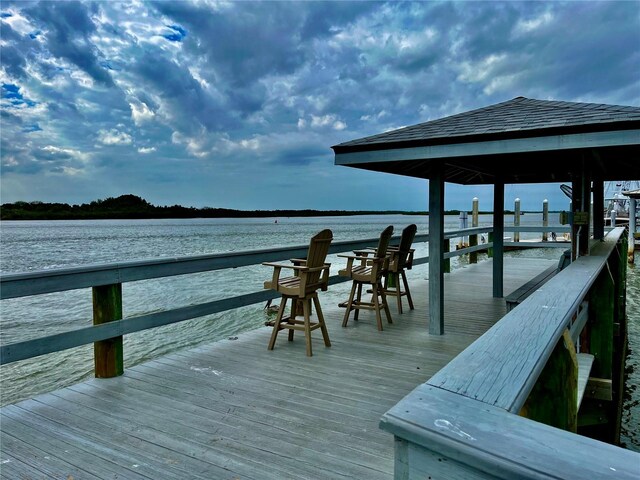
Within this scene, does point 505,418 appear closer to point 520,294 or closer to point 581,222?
point 520,294

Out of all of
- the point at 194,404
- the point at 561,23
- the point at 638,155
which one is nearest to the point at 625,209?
the point at 561,23

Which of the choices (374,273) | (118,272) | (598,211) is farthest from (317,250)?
(598,211)

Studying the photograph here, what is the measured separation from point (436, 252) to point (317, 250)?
4.78 feet

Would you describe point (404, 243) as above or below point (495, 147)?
below

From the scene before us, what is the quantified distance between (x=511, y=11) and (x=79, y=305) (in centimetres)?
1261

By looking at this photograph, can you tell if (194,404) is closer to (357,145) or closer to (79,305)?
(357,145)

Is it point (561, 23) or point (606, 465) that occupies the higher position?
point (561, 23)

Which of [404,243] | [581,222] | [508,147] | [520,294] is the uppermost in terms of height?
[508,147]

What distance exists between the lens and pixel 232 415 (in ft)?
9.07

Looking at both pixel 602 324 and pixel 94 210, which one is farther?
pixel 94 210

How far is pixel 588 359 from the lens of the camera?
341 cm

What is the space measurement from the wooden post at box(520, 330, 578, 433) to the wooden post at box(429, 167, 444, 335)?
10.5 feet

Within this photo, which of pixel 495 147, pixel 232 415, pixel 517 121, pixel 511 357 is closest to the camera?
pixel 511 357

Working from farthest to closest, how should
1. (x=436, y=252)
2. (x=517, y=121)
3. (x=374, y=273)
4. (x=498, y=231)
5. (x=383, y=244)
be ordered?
(x=498, y=231) → (x=383, y=244) → (x=374, y=273) → (x=436, y=252) → (x=517, y=121)
